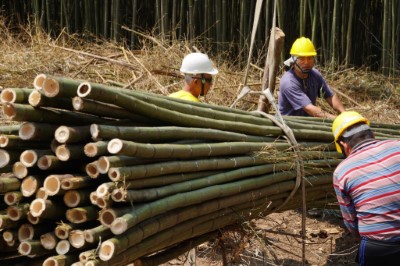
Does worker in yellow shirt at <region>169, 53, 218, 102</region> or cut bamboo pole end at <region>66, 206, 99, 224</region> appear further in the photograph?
worker in yellow shirt at <region>169, 53, 218, 102</region>

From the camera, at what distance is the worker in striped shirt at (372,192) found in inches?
134

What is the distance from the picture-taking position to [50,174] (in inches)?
116

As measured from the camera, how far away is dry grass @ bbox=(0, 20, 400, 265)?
292 inches

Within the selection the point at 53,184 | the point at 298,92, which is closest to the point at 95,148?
the point at 53,184

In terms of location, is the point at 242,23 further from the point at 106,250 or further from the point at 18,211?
the point at 106,250

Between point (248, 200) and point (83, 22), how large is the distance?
296 inches

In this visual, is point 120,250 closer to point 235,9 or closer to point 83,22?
point 235,9

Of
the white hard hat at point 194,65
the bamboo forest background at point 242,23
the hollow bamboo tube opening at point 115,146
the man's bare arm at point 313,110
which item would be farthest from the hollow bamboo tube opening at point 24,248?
the bamboo forest background at point 242,23

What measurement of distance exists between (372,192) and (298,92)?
236 cm

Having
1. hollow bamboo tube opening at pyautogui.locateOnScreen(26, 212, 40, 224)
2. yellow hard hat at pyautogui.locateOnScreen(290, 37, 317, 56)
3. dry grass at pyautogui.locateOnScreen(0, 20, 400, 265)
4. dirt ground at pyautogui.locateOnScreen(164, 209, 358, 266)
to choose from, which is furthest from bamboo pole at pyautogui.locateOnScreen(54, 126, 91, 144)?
dry grass at pyautogui.locateOnScreen(0, 20, 400, 265)

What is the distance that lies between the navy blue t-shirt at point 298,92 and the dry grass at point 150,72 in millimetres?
1104

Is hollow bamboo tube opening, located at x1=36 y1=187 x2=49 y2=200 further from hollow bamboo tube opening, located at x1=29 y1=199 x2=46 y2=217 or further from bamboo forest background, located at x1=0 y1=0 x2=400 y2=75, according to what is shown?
bamboo forest background, located at x1=0 y1=0 x2=400 y2=75

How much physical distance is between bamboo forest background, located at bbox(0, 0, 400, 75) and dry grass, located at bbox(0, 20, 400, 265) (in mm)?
451

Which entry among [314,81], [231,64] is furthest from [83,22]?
[314,81]
